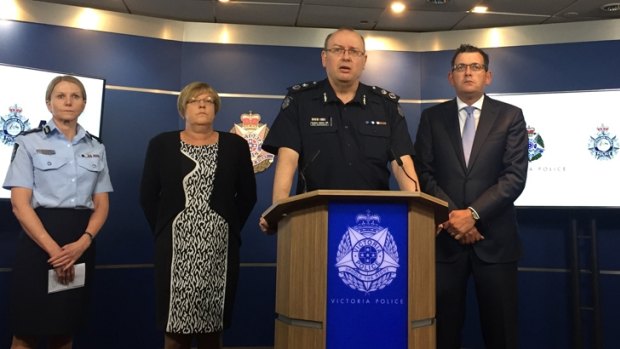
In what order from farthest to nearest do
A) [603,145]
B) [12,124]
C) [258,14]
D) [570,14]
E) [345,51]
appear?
1. [258,14]
2. [570,14]
3. [603,145]
4. [12,124]
5. [345,51]

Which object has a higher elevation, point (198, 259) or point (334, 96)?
point (334, 96)

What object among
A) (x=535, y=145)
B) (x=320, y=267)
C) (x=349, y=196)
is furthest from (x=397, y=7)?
(x=320, y=267)

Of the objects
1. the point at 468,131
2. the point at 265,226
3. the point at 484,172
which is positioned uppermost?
the point at 468,131

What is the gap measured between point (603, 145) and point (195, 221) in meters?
3.24

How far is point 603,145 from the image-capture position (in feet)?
14.1

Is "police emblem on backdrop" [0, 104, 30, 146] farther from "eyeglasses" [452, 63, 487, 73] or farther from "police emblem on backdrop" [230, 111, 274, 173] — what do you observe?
"eyeglasses" [452, 63, 487, 73]

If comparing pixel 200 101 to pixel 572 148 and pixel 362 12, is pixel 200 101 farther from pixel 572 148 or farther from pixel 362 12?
pixel 572 148

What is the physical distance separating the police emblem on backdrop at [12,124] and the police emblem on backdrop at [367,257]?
116 inches

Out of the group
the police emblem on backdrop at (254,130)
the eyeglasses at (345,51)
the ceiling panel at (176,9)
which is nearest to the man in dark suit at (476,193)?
the eyeglasses at (345,51)

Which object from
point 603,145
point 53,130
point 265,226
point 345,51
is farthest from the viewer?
point 603,145

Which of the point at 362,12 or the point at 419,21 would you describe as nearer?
the point at 362,12

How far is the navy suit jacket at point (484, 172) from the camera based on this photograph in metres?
2.71

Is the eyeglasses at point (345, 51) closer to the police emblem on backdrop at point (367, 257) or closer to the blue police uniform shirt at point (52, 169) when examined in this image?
the police emblem on backdrop at point (367, 257)

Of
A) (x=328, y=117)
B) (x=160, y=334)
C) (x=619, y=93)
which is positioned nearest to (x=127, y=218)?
(x=160, y=334)
